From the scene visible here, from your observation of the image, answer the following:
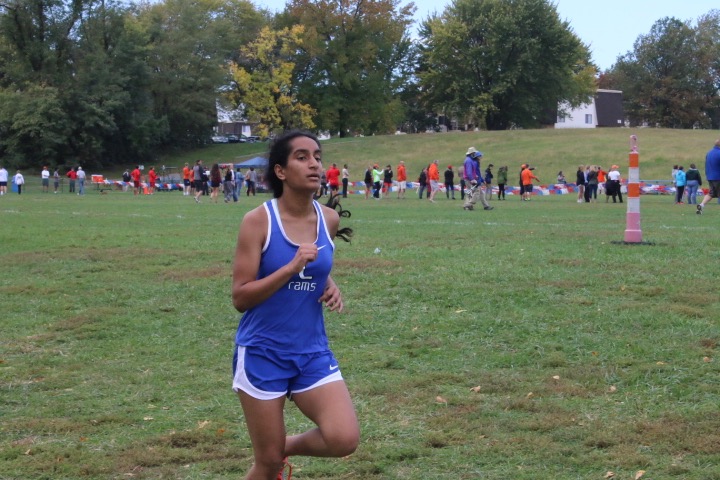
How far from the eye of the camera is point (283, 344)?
4.23m

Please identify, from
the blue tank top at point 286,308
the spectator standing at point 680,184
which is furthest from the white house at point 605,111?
the blue tank top at point 286,308

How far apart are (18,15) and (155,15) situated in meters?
19.3

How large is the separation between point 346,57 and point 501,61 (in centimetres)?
1471

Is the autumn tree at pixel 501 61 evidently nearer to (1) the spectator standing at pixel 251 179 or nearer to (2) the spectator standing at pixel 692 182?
(1) the spectator standing at pixel 251 179

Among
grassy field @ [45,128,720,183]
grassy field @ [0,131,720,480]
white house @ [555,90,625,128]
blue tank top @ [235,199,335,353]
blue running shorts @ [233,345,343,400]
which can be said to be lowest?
grassy field @ [0,131,720,480]

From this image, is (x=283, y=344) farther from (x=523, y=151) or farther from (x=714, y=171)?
(x=523, y=151)

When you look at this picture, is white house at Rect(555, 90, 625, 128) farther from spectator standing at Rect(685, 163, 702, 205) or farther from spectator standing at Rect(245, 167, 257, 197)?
spectator standing at Rect(685, 163, 702, 205)

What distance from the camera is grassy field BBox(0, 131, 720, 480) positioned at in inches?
213

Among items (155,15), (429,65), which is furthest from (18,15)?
(429,65)

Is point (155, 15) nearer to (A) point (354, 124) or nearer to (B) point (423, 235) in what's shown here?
(A) point (354, 124)

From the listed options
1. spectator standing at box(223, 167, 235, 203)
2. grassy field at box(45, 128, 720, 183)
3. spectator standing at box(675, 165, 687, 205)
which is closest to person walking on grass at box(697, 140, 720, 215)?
spectator standing at box(675, 165, 687, 205)

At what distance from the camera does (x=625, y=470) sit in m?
5.03

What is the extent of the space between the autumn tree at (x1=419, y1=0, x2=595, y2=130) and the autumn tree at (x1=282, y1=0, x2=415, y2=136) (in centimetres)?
486

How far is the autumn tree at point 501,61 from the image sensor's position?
3374 inches
